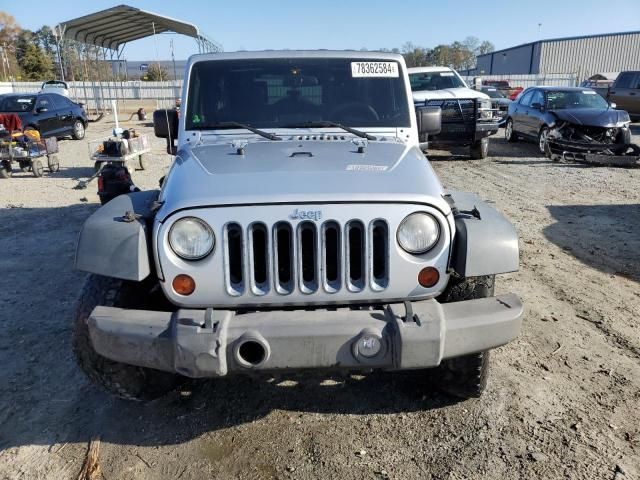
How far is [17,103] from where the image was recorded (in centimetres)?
1548

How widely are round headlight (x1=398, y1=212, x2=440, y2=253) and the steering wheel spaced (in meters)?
1.59

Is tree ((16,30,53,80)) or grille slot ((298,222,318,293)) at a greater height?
tree ((16,30,53,80))

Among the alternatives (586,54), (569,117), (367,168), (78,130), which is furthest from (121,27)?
(586,54)

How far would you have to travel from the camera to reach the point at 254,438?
2.94 meters

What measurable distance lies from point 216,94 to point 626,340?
3429mm

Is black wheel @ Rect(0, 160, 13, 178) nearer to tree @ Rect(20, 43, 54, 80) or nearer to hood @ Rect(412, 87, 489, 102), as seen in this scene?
hood @ Rect(412, 87, 489, 102)

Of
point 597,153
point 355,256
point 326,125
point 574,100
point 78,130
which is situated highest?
point 326,125

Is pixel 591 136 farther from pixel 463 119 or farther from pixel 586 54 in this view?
pixel 586 54

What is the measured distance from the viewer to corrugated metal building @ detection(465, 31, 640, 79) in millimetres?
51812

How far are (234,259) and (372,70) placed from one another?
2.14 metres

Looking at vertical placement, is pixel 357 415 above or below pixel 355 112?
below

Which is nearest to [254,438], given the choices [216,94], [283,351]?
[283,351]

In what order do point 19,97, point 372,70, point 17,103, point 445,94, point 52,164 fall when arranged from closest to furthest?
point 372,70 → point 52,164 → point 445,94 → point 17,103 → point 19,97

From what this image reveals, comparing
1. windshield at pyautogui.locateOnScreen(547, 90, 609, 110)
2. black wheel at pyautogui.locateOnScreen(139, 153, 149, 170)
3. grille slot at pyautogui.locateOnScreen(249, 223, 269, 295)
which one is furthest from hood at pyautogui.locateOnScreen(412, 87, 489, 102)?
grille slot at pyautogui.locateOnScreen(249, 223, 269, 295)
